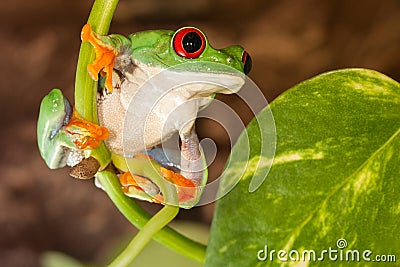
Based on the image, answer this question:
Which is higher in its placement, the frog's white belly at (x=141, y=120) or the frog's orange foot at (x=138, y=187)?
the frog's white belly at (x=141, y=120)

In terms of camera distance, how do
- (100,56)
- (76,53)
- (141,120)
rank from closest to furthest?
1. (100,56)
2. (141,120)
3. (76,53)

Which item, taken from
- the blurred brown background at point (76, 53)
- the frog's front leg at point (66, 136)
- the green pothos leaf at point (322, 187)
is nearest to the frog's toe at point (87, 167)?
the frog's front leg at point (66, 136)

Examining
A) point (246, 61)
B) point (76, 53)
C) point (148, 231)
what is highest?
point (246, 61)

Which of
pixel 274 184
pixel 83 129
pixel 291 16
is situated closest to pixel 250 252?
pixel 274 184

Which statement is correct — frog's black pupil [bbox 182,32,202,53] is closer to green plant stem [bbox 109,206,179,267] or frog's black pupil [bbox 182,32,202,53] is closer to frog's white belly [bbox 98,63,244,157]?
frog's white belly [bbox 98,63,244,157]

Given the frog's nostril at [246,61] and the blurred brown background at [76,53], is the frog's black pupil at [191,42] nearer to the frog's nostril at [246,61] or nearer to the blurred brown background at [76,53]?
the frog's nostril at [246,61]

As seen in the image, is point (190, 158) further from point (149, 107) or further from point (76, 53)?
point (76, 53)

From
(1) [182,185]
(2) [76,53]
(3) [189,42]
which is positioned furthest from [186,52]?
(2) [76,53]
